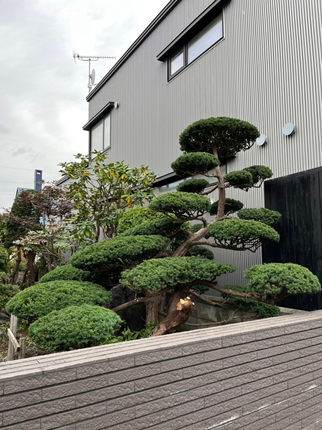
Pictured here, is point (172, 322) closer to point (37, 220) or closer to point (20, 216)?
point (37, 220)

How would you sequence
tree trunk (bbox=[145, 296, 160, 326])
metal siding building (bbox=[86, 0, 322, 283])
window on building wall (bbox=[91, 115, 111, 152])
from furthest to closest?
window on building wall (bbox=[91, 115, 111, 152]) → metal siding building (bbox=[86, 0, 322, 283]) → tree trunk (bbox=[145, 296, 160, 326])

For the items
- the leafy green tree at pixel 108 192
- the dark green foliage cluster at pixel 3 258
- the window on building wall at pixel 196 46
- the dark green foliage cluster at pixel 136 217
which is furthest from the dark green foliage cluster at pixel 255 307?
the window on building wall at pixel 196 46

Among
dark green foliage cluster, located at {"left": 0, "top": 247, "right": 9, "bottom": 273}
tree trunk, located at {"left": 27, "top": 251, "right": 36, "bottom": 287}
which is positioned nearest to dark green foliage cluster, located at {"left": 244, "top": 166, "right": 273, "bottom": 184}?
dark green foliage cluster, located at {"left": 0, "top": 247, "right": 9, "bottom": 273}

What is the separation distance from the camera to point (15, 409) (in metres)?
1.33

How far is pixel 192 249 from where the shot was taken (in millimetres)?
4355

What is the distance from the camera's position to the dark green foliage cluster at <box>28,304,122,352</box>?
2145 mm

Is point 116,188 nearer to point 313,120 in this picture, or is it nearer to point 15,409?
point 313,120

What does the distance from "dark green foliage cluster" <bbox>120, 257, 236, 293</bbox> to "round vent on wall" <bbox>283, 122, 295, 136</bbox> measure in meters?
2.21

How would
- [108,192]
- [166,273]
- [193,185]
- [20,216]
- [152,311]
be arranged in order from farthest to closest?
[20,216] < [108,192] < [193,185] < [152,311] < [166,273]

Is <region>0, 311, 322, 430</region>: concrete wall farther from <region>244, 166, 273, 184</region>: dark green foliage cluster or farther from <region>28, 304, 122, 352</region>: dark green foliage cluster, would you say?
<region>244, 166, 273, 184</region>: dark green foliage cluster

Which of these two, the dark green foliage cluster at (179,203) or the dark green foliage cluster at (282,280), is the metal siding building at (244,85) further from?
the dark green foliage cluster at (282,280)

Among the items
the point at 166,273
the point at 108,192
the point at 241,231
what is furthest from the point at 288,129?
the point at 108,192

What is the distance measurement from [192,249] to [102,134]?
24.2 feet

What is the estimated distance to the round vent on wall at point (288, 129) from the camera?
4152mm
